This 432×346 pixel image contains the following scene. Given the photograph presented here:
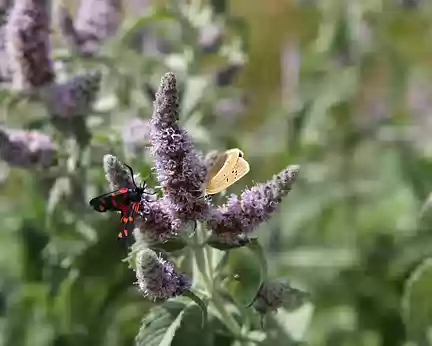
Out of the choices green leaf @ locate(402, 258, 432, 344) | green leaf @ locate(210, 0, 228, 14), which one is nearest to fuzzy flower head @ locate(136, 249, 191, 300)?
green leaf @ locate(402, 258, 432, 344)

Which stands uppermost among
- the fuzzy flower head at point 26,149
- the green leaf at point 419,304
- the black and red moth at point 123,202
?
the black and red moth at point 123,202

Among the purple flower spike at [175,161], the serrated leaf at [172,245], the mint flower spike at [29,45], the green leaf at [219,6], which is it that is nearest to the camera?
the purple flower spike at [175,161]

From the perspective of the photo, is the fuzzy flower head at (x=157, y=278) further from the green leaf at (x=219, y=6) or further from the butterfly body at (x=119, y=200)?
the green leaf at (x=219, y=6)

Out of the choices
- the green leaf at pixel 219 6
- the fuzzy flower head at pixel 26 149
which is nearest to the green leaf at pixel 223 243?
the fuzzy flower head at pixel 26 149

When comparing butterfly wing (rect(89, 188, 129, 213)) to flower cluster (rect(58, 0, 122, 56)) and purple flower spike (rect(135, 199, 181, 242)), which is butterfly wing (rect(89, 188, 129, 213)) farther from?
flower cluster (rect(58, 0, 122, 56))

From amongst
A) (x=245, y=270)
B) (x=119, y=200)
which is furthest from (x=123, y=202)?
(x=245, y=270)
